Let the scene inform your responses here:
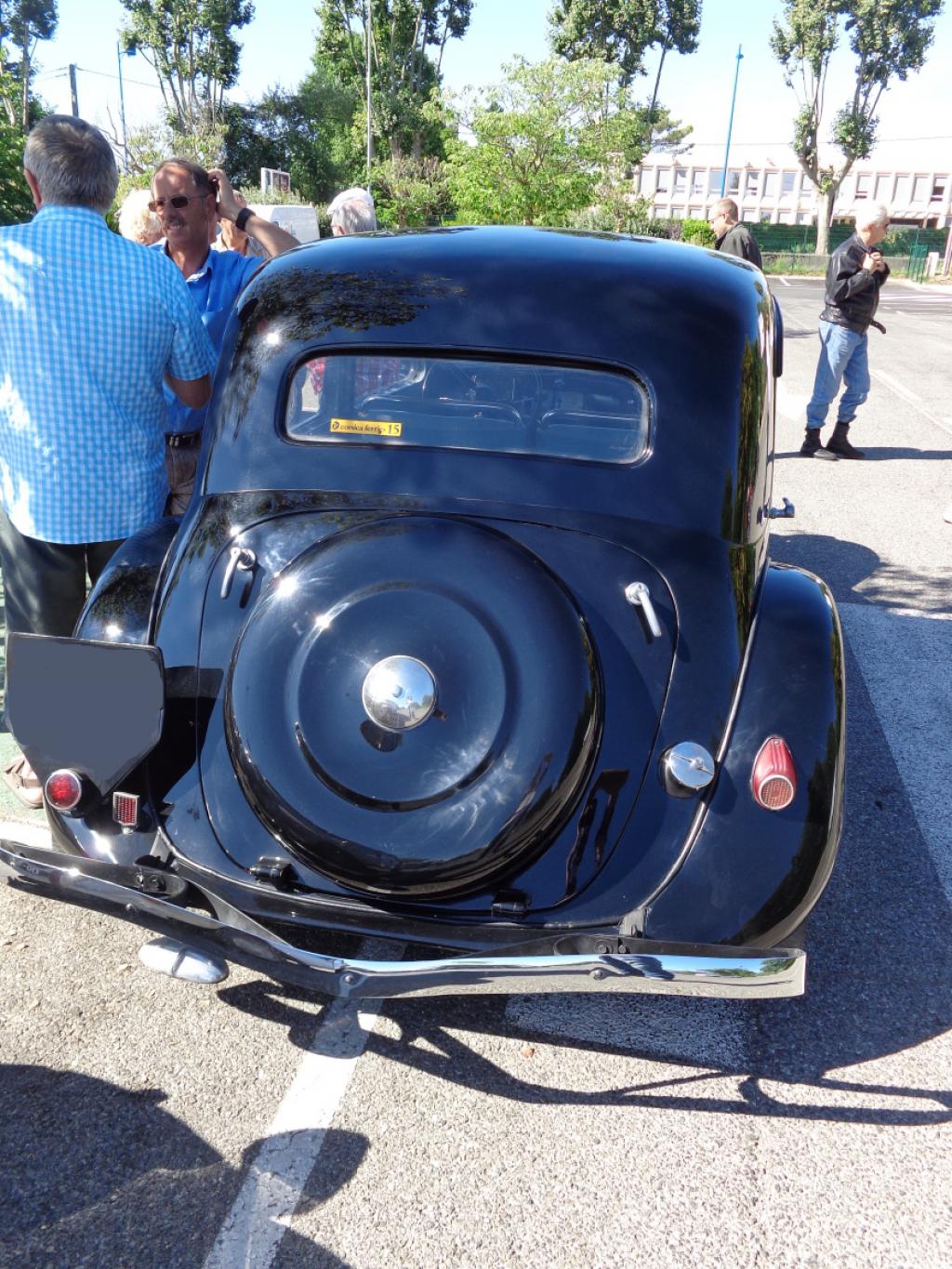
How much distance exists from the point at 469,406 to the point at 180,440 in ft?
4.03

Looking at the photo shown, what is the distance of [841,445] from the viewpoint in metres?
9.02

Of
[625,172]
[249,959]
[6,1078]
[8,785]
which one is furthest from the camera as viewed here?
[625,172]

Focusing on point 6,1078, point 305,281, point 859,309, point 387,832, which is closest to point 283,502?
point 305,281

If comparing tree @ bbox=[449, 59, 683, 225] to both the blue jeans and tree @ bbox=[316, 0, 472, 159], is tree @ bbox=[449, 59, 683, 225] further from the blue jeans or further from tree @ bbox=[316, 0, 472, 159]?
tree @ bbox=[316, 0, 472, 159]

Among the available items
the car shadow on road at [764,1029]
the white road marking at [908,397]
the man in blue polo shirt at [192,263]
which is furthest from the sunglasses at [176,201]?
the white road marking at [908,397]

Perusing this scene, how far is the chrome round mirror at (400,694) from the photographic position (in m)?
2.29

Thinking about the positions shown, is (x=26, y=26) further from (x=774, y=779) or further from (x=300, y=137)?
(x=774, y=779)

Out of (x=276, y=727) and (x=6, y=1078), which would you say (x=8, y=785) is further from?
(x=276, y=727)

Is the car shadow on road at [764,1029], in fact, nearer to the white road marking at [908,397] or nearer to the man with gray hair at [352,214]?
the man with gray hair at [352,214]

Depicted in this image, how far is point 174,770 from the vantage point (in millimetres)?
2596

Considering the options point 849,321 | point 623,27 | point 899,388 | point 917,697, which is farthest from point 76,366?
point 623,27

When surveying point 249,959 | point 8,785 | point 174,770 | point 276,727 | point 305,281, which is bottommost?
point 8,785

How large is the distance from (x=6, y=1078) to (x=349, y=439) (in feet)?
6.14

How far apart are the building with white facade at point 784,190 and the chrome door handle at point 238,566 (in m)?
67.8
